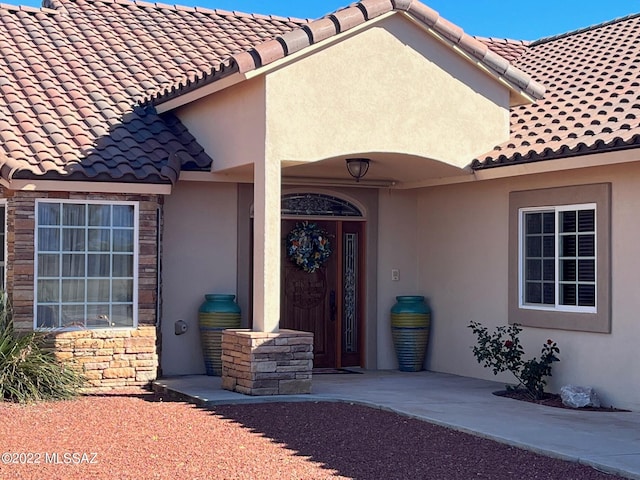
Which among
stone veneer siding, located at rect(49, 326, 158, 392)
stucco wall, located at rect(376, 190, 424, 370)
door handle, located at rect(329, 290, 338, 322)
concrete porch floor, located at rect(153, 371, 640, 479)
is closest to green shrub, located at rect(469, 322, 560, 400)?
concrete porch floor, located at rect(153, 371, 640, 479)

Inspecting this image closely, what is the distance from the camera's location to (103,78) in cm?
1590

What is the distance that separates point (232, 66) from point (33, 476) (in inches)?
243

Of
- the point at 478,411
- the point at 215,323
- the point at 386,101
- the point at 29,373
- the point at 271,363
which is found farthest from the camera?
the point at 215,323

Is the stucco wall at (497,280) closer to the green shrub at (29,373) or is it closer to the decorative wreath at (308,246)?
the decorative wreath at (308,246)

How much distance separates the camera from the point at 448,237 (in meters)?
15.7

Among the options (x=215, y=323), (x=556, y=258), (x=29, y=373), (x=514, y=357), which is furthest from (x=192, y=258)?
(x=556, y=258)

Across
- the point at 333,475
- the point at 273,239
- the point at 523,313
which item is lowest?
the point at 333,475

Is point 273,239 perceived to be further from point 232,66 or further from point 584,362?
point 584,362

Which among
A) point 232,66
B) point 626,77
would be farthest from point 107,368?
point 626,77

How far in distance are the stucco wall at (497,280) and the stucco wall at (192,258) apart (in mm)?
3184

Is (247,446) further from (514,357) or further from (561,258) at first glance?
(561,258)

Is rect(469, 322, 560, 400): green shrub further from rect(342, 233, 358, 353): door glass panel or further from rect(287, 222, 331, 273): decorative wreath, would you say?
rect(287, 222, 331, 273): decorative wreath

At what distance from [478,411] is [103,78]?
7975mm

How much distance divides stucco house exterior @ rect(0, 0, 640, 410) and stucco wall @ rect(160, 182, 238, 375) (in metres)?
0.02
